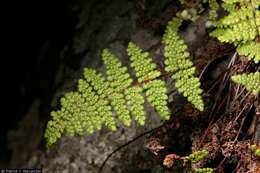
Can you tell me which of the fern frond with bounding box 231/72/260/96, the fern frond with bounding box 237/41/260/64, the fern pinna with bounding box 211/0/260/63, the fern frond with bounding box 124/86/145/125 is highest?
the fern pinna with bounding box 211/0/260/63

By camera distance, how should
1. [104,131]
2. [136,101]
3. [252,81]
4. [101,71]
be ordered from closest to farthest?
[252,81] < [136,101] < [104,131] < [101,71]

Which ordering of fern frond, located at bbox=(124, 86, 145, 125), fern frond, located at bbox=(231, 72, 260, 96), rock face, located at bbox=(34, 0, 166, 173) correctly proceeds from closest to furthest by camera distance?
1. fern frond, located at bbox=(231, 72, 260, 96)
2. fern frond, located at bbox=(124, 86, 145, 125)
3. rock face, located at bbox=(34, 0, 166, 173)

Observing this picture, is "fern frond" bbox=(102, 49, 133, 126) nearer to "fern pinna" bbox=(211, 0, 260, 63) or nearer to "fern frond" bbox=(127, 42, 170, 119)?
"fern frond" bbox=(127, 42, 170, 119)

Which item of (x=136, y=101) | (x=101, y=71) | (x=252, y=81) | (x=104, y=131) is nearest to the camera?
(x=252, y=81)

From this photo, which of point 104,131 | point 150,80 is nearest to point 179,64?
point 150,80

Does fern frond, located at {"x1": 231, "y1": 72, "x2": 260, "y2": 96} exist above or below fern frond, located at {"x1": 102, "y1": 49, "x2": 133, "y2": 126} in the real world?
below

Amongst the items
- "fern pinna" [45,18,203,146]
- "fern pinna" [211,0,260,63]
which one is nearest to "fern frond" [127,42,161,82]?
"fern pinna" [45,18,203,146]

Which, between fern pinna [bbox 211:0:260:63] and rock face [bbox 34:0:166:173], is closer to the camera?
fern pinna [bbox 211:0:260:63]

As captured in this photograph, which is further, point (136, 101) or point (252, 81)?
point (136, 101)

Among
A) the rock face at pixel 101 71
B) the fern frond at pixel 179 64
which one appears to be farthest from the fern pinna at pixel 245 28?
the rock face at pixel 101 71

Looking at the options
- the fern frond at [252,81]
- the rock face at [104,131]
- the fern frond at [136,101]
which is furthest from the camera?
the rock face at [104,131]

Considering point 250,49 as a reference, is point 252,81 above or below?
below

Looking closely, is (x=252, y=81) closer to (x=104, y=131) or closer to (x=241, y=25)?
(x=241, y=25)

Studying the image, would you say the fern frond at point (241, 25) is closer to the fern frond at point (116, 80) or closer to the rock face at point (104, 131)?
the fern frond at point (116, 80)
